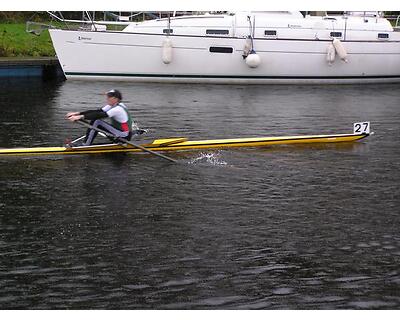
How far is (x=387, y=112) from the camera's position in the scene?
83.8ft

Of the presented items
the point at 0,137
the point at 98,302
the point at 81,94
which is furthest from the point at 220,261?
the point at 81,94

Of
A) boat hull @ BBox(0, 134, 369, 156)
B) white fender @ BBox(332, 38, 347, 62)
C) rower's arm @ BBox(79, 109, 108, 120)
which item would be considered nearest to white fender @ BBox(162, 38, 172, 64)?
white fender @ BBox(332, 38, 347, 62)

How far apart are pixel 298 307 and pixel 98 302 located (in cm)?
258

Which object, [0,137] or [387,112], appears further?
[387,112]

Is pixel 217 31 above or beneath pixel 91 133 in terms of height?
above

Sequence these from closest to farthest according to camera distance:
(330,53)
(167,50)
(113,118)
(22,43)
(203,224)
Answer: (203,224) → (113,118) → (167,50) → (330,53) → (22,43)

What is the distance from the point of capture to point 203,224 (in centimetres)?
1288

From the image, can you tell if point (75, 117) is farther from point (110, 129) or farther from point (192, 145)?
point (192, 145)

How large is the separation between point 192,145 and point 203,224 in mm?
5710

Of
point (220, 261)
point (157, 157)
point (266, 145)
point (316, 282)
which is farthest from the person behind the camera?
point (266, 145)

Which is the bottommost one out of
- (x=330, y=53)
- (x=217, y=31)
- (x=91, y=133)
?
(x=91, y=133)

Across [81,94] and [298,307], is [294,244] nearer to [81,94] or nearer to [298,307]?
[298,307]

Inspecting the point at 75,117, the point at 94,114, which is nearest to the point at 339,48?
the point at 94,114

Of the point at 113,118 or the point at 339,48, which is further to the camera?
the point at 339,48
